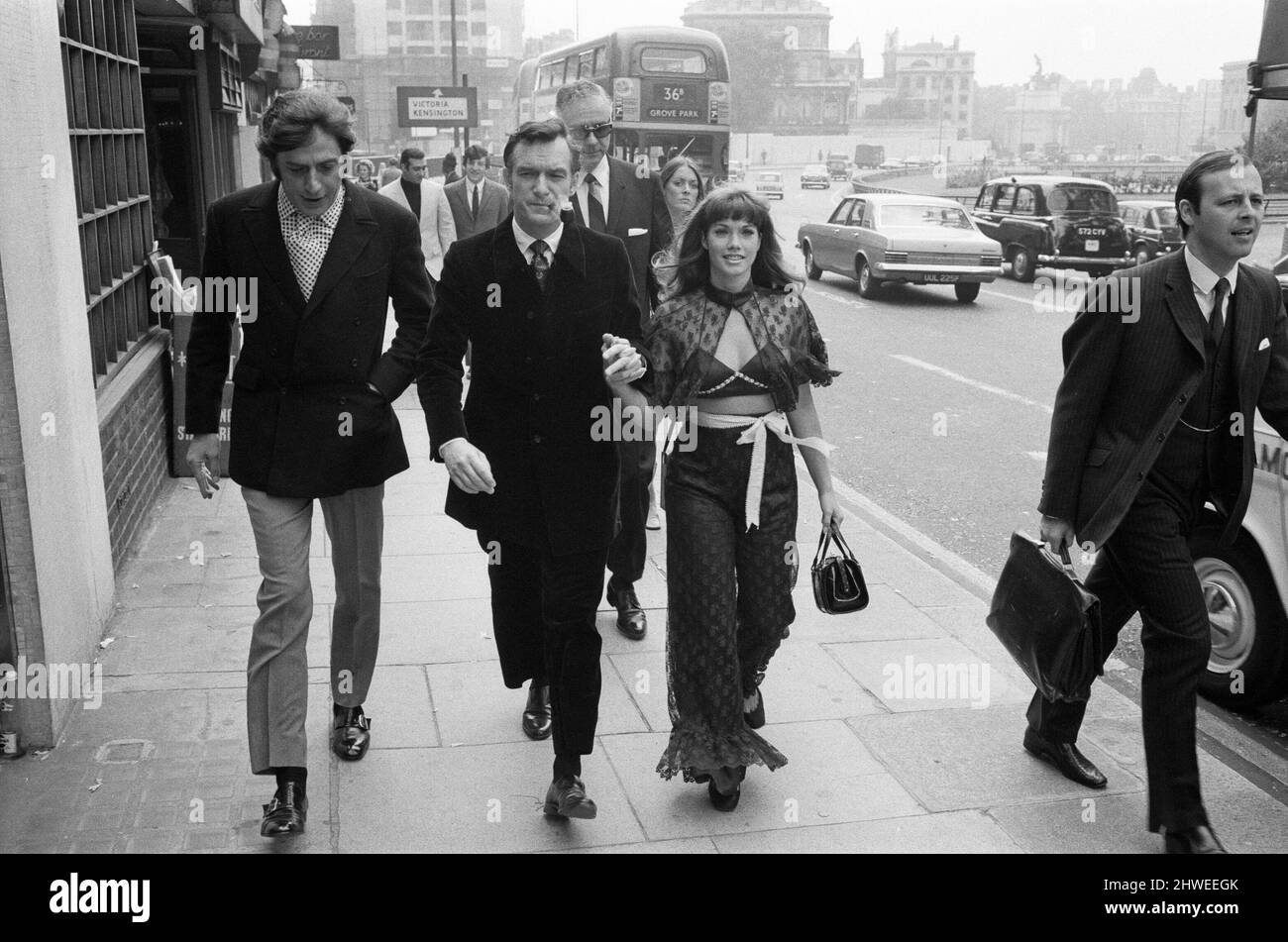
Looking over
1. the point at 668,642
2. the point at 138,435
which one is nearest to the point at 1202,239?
the point at 668,642

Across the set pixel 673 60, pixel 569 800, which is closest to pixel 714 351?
pixel 569 800

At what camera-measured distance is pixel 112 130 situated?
23.2 feet

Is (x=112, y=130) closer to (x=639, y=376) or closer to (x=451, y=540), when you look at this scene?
(x=451, y=540)

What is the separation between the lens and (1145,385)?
12.2ft

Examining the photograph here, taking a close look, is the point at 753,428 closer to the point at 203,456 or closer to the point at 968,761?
the point at 968,761

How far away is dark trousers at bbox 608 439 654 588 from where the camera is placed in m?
5.32

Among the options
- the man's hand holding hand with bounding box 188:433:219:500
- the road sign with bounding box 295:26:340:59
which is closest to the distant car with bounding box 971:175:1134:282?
the road sign with bounding box 295:26:340:59

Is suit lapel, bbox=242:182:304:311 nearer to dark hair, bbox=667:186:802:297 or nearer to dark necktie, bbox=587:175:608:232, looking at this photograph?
dark hair, bbox=667:186:802:297

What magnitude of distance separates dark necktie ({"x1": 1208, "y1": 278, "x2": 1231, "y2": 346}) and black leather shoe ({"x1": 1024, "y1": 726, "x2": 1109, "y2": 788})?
1406mm

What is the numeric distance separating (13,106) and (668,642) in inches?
106

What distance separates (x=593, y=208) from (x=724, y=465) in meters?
2.42

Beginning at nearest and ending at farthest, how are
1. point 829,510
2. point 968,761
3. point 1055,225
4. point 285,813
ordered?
point 285,813 < point 829,510 < point 968,761 < point 1055,225

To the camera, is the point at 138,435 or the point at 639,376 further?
the point at 138,435

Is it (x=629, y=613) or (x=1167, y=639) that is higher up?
(x=1167, y=639)
